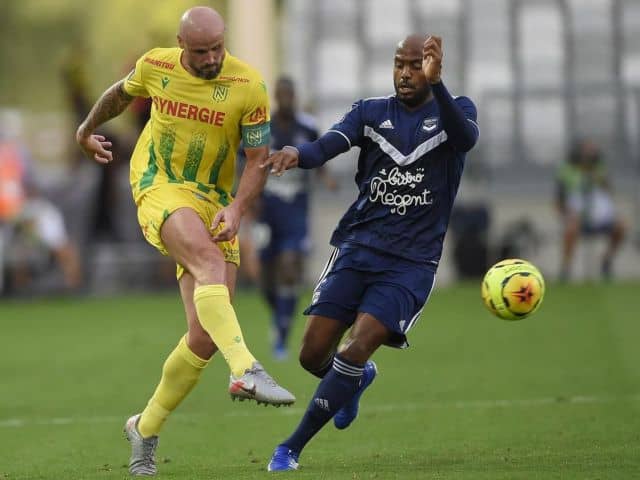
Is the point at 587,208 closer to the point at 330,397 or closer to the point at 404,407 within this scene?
the point at 404,407

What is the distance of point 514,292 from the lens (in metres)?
8.09

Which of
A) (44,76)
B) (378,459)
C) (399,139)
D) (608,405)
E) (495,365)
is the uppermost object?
(399,139)

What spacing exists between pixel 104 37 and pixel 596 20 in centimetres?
1391

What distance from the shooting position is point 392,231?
8.03 metres

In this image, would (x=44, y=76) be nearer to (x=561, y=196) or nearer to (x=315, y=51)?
(x=315, y=51)

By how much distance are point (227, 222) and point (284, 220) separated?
721cm

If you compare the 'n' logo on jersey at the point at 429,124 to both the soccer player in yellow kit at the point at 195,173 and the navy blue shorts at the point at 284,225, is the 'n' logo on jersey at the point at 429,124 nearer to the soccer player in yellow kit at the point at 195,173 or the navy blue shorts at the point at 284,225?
the soccer player in yellow kit at the point at 195,173

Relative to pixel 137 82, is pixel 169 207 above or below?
below

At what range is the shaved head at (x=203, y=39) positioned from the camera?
754 cm

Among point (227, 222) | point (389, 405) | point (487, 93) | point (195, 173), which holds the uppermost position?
point (195, 173)

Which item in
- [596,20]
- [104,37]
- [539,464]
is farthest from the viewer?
[104,37]

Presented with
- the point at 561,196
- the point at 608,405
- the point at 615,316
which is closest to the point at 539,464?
the point at 608,405

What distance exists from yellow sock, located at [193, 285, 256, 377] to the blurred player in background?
676 cm

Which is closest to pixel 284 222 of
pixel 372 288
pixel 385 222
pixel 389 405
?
pixel 389 405
